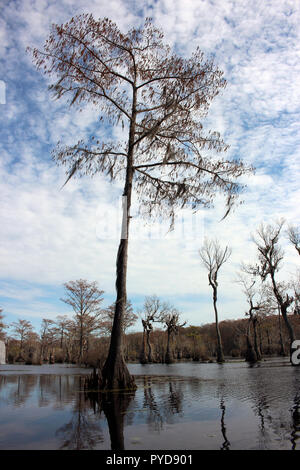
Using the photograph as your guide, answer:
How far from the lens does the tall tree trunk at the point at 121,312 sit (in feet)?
28.0

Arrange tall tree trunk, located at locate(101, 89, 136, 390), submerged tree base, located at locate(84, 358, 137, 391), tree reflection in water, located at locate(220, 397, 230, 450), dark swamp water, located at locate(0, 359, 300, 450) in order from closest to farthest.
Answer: tree reflection in water, located at locate(220, 397, 230, 450)
dark swamp water, located at locate(0, 359, 300, 450)
submerged tree base, located at locate(84, 358, 137, 391)
tall tree trunk, located at locate(101, 89, 136, 390)

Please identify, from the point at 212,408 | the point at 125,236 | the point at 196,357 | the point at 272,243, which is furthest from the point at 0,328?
the point at 212,408

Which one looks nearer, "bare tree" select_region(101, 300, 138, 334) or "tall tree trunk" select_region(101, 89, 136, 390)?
"tall tree trunk" select_region(101, 89, 136, 390)

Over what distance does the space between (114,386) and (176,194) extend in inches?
272

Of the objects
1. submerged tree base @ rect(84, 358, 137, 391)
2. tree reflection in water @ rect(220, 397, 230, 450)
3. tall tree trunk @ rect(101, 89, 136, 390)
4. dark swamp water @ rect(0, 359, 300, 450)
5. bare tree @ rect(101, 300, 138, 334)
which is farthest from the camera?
bare tree @ rect(101, 300, 138, 334)

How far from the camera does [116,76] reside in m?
12.1

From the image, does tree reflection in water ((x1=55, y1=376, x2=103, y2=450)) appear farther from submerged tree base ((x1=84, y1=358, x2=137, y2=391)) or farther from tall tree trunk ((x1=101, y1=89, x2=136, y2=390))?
tall tree trunk ((x1=101, y1=89, x2=136, y2=390))

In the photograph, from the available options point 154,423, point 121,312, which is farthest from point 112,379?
point 154,423

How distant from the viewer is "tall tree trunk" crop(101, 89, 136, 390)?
8.52 metres

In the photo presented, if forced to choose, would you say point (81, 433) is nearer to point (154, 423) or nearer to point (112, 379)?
point (154, 423)

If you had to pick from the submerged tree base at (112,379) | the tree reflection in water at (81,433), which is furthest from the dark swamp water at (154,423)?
the submerged tree base at (112,379)

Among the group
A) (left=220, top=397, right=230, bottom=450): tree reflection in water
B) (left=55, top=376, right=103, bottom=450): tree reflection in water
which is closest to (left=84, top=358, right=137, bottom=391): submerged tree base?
(left=55, top=376, right=103, bottom=450): tree reflection in water

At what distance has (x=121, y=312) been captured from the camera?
9852 mm

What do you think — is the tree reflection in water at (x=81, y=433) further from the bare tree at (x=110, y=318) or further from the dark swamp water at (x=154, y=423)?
the bare tree at (x=110, y=318)
